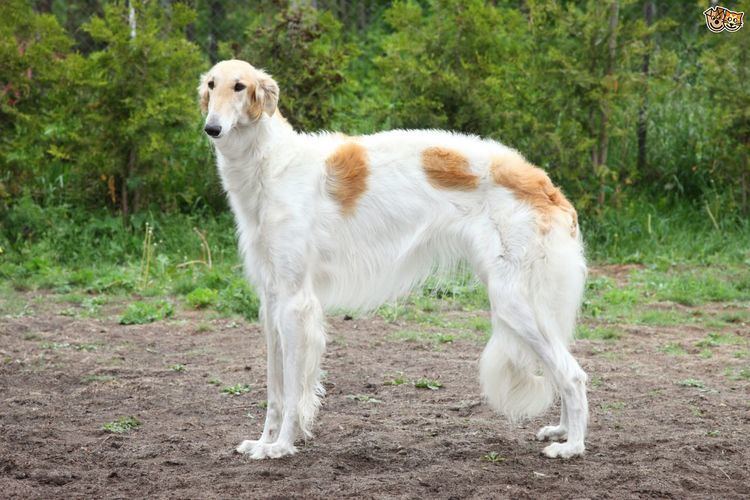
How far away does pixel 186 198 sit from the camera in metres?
9.59

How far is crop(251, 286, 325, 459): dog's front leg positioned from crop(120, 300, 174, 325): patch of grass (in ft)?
9.62

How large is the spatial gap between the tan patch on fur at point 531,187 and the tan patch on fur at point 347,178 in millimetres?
625

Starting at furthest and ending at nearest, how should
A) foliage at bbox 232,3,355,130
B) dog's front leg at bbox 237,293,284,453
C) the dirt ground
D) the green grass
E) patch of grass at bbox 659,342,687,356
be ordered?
1. foliage at bbox 232,3,355,130
2. the green grass
3. patch of grass at bbox 659,342,687,356
4. dog's front leg at bbox 237,293,284,453
5. the dirt ground

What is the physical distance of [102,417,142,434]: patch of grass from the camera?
4906 mm

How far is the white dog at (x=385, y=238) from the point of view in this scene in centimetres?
454

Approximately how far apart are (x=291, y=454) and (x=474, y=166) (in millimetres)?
1600

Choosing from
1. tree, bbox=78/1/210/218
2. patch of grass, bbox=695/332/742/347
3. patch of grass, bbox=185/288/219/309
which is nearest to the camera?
patch of grass, bbox=695/332/742/347

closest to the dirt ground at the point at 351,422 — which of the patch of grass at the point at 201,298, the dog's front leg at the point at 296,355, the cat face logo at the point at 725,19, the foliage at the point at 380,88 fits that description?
the dog's front leg at the point at 296,355

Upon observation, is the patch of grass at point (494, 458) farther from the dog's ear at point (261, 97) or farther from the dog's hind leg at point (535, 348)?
the dog's ear at point (261, 97)

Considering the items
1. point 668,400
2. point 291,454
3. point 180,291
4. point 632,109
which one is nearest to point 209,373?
point 291,454

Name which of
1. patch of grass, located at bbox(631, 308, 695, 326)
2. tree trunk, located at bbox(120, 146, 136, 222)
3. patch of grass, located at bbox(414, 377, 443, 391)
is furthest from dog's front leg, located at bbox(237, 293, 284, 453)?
tree trunk, located at bbox(120, 146, 136, 222)

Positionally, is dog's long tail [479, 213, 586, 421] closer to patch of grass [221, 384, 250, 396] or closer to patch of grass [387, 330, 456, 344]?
patch of grass [221, 384, 250, 396]

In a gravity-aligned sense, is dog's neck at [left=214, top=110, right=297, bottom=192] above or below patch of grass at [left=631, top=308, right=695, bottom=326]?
above

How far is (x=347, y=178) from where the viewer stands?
4.73 m
